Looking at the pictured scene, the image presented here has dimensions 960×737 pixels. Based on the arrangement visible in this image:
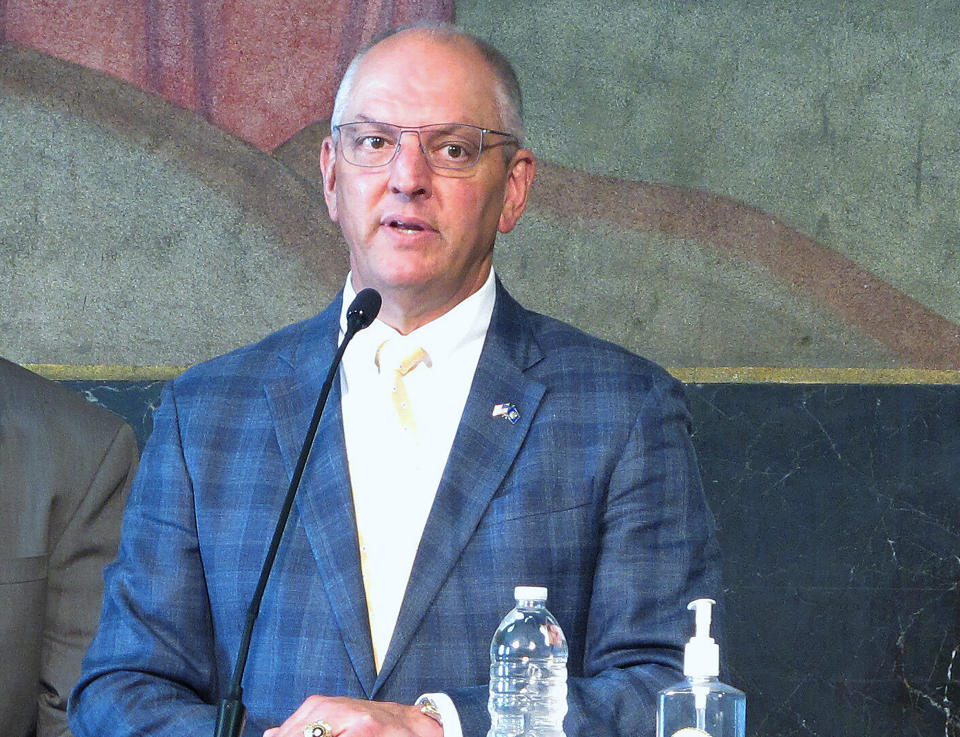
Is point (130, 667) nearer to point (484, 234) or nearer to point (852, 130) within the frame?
point (484, 234)

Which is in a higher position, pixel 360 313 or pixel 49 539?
pixel 360 313

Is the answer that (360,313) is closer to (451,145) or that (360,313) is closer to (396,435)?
(396,435)

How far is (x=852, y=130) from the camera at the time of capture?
4566 millimetres

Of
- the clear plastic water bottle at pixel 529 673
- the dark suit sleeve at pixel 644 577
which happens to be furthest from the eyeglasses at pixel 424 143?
the clear plastic water bottle at pixel 529 673

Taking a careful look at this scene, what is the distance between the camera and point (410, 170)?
2533 mm

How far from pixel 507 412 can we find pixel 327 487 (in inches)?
12.4

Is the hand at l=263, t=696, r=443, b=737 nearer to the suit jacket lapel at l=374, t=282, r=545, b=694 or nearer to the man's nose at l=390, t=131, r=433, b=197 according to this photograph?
the suit jacket lapel at l=374, t=282, r=545, b=694

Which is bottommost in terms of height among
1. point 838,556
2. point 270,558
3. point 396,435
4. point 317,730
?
point 317,730

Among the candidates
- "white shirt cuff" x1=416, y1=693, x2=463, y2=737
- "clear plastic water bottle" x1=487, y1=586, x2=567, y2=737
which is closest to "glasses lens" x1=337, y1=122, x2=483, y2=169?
"clear plastic water bottle" x1=487, y1=586, x2=567, y2=737

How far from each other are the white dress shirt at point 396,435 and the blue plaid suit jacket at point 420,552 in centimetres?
5

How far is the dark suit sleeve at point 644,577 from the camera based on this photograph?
7.26 feet

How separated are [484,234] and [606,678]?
81 centimetres

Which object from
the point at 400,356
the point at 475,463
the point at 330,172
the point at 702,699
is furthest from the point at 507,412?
the point at 702,699

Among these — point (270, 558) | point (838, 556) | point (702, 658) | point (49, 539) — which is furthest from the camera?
point (838, 556)
